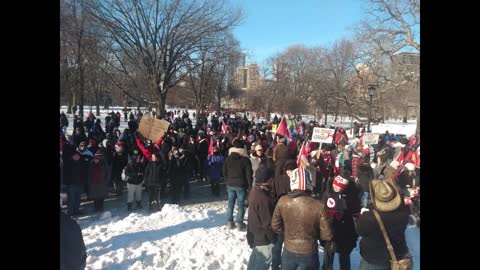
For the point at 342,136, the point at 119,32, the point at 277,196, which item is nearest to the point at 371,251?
the point at 277,196

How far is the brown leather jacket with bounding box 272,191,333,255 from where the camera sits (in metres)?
3.79

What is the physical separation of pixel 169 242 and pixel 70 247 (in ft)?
11.0

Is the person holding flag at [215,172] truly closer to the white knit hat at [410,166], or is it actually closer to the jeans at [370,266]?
the white knit hat at [410,166]

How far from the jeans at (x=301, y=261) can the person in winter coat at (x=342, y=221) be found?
0.82 m

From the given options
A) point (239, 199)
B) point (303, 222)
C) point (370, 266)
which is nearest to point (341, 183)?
point (370, 266)

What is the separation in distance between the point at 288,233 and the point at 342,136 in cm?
1123

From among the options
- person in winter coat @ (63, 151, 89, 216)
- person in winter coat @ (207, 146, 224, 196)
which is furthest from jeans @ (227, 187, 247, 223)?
person in winter coat @ (63, 151, 89, 216)

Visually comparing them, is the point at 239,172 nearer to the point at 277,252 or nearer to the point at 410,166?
the point at 277,252

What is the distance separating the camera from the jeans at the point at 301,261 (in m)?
3.90

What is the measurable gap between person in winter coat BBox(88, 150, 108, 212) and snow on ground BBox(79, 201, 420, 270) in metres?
0.54

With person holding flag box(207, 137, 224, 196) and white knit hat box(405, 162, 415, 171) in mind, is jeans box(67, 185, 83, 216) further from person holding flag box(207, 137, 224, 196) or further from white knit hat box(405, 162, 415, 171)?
white knit hat box(405, 162, 415, 171)
